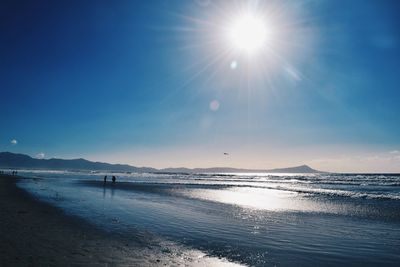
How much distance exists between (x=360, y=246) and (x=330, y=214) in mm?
9207

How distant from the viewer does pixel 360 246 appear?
11.1 meters

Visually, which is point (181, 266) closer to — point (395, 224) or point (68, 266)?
point (68, 266)

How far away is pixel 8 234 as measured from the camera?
1084 cm

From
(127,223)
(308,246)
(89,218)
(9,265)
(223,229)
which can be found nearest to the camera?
(9,265)

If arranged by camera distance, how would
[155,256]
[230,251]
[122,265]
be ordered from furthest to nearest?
[230,251] < [155,256] < [122,265]

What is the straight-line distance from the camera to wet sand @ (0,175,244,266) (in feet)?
26.8

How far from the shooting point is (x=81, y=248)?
9578 mm

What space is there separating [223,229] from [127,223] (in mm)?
4681

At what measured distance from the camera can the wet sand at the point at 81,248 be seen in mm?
8164

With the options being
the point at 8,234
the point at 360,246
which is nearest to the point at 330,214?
the point at 360,246

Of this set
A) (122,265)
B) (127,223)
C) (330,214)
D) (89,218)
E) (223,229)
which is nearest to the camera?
(122,265)

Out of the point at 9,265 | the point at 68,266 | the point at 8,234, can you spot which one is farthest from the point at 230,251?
the point at 8,234

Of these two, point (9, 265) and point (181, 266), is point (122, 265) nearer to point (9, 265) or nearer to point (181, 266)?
point (181, 266)

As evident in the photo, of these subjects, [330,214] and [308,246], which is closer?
[308,246]
